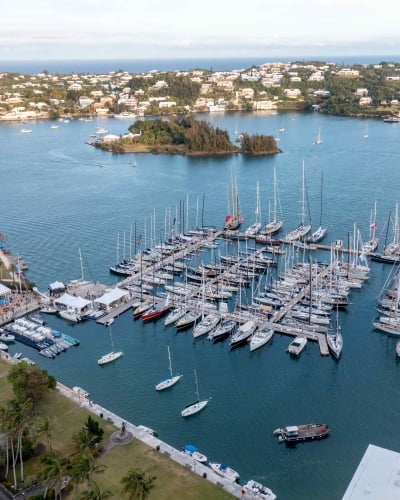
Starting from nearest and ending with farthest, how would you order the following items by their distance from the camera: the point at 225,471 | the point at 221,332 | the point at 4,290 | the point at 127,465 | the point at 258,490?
the point at 258,490 < the point at 127,465 < the point at 225,471 < the point at 221,332 < the point at 4,290

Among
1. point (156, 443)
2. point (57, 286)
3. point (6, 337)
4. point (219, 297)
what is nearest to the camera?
point (156, 443)

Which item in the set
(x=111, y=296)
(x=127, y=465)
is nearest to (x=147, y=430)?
(x=127, y=465)

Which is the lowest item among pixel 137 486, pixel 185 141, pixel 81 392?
pixel 81 392

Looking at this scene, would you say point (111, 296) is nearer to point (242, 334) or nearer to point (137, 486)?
point (242, 334)

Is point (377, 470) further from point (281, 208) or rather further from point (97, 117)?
point (97, 117)

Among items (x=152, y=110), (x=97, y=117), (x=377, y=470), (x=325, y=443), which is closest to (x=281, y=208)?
(x=325, y=443)

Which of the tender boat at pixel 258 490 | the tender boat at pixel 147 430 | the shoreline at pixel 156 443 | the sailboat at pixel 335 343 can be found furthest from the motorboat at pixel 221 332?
the tender boat at pixel 258 490
